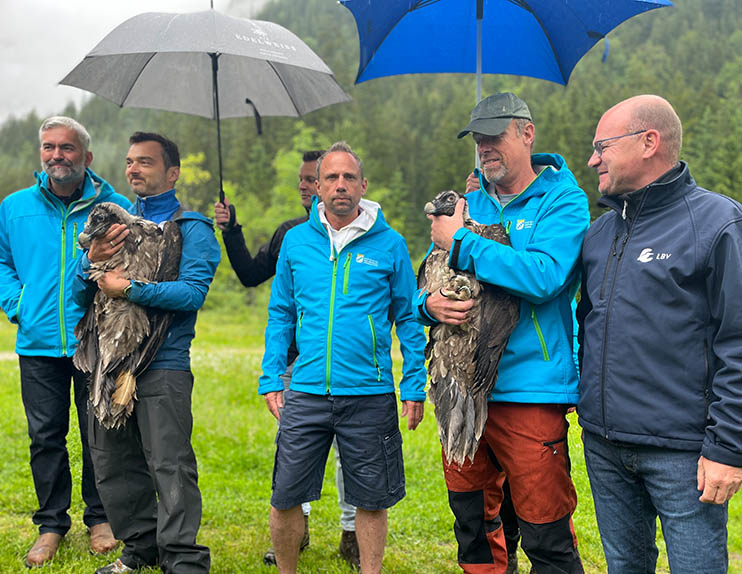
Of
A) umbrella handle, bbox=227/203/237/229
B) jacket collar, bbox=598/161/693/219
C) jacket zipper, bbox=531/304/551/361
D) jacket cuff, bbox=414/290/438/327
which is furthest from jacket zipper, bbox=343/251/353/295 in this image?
jacket collar, bbox=598/161/693/219

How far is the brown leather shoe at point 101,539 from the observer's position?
516 cm

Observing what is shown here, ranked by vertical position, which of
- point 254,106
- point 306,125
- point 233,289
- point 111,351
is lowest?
point 233,289

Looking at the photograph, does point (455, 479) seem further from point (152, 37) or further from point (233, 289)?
point (233, 289)

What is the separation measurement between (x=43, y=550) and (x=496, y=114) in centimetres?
451

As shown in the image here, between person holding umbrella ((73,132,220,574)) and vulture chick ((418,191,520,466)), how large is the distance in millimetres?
1831

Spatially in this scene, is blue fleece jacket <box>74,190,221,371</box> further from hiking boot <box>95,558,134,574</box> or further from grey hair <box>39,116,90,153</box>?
hiking boot <box>95,558,134,574</box>

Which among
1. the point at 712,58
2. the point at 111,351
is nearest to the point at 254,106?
the point at 111,351

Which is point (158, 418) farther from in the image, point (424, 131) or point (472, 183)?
point (424, 131)

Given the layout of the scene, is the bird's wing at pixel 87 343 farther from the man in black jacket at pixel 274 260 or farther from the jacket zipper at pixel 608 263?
the jacket zipper at pixel 608 263

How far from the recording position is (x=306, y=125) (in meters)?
57.5

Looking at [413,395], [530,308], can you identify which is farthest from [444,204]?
[413,395]

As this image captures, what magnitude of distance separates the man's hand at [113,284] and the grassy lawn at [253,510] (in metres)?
2.15

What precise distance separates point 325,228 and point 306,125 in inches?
2170

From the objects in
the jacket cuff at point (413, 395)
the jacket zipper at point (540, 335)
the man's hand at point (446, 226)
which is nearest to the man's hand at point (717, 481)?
the jacket zipper at point (540, 335)
